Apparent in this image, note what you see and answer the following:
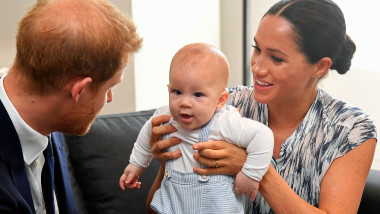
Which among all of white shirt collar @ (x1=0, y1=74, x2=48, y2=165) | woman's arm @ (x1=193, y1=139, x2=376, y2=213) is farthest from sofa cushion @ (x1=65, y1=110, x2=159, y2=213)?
woman's arm @ (x1=193, y1=139, x2=376, y2=213)

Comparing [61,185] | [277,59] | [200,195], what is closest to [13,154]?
[61,185]

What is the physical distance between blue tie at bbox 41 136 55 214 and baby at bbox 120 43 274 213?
0.35 meters

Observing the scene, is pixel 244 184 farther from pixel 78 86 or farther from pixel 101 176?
pixel 101 176

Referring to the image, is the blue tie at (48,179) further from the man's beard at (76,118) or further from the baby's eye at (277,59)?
the baby's eye at (277,59)

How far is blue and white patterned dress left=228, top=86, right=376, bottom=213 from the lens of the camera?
1.73 m

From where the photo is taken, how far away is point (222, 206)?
1.50 metres

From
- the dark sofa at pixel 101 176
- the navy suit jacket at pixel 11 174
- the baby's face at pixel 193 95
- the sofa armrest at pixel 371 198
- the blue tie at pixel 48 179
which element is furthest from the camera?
the dark sofa at pixel 101 176

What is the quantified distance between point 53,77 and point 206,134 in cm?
49

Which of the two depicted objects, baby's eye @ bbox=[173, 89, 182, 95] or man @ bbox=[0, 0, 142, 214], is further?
baby's eye @ bbox=[173, 89, 182, 95]

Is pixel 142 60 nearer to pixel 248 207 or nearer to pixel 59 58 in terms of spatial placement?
pixel 248 207

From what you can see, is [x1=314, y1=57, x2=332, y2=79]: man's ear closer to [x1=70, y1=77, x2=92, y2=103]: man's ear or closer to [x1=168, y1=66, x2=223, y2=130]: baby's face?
[x1=168, y1=66, x2=223, y2=130]: baby's face

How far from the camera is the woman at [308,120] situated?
65.9 inches

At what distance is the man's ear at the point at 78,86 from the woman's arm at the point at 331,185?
395 mm

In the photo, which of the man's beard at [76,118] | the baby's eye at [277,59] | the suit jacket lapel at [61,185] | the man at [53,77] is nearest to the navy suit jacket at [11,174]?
the man at [53,77]
